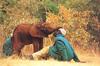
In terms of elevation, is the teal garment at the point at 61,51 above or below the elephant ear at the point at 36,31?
A: below

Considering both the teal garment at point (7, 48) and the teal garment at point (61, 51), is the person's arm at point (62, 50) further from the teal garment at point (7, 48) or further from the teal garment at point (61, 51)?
the teal garment at point (7, 48)

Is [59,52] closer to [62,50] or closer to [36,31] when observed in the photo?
[62,50]

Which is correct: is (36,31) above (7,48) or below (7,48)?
above

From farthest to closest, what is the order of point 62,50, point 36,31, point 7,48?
point 7,48
point 36,31
point 62,50

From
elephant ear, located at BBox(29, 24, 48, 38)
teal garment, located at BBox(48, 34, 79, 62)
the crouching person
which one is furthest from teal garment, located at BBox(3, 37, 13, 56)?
teal garment, located at BBox(48, 34, 79, 62)

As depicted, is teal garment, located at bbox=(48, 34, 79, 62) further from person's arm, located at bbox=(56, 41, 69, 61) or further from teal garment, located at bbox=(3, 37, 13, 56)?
teal garment, located at bbox=(3, 37, 13, 56)

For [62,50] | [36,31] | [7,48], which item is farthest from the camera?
[7,48]

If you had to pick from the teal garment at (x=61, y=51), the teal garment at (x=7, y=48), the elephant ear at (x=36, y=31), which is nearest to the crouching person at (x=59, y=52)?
Result: the teal garment at (x=61, y=51)

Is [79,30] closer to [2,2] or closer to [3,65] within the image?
[2,2]

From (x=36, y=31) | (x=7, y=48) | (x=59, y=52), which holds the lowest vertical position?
(x=7, y=48)

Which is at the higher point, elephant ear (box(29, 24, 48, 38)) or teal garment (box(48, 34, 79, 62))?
elephant ear (box(29, 24, 48, 38))

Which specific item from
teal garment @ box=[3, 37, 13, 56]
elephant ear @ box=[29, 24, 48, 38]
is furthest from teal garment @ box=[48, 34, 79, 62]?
teal garment @ box=[3, 37, 13, 56]

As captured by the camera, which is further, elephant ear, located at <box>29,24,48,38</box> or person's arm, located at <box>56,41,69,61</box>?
elephant ear, located at <box>29,24,48,38</box>

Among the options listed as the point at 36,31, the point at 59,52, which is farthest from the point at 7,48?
the point at 59,52
